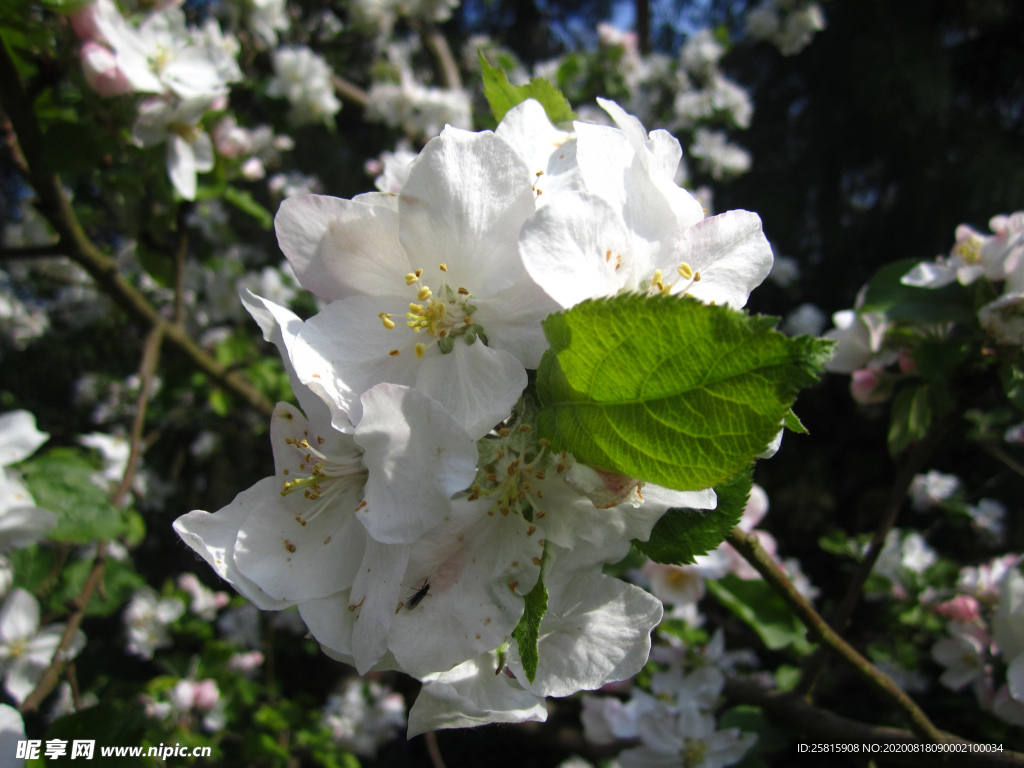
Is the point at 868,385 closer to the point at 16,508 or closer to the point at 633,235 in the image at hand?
the point at 633,235

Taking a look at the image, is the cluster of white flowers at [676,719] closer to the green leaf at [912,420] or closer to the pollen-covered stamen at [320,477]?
the green leaf at [912,420]

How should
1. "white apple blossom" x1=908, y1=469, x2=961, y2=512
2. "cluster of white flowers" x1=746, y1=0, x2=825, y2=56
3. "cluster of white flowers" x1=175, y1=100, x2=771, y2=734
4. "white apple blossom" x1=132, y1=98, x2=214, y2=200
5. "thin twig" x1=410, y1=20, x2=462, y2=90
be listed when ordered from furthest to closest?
"cluster of white flowers" x1=746, y1=0, x2=825, y2=56 → "thin twig" x1=410, y1=20, x2=462, y2=90 → "white apple blossom" x1=908, y1=469, x2=961, y2=512 → "white apple blossom" x1=132, y1=98, x2=214, y2=200 → "cluster of white flowers" x1=175, y1=100, x2=771, y2=734

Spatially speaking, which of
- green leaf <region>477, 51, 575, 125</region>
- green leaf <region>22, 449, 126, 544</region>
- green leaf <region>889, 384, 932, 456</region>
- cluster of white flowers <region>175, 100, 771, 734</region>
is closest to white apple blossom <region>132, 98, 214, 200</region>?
green leaf <region>22, 449, 126, 544</region>

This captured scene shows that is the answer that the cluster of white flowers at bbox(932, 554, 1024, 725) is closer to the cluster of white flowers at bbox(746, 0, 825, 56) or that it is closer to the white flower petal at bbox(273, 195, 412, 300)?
the white flower petal at bbox(273, 195, 412, 300)

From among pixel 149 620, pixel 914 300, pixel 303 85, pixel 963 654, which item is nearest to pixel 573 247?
pixel 914 300

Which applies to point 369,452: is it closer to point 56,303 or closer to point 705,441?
point 705,441

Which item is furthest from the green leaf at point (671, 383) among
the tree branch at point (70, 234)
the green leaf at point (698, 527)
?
the tree branch at point (70, 234)
